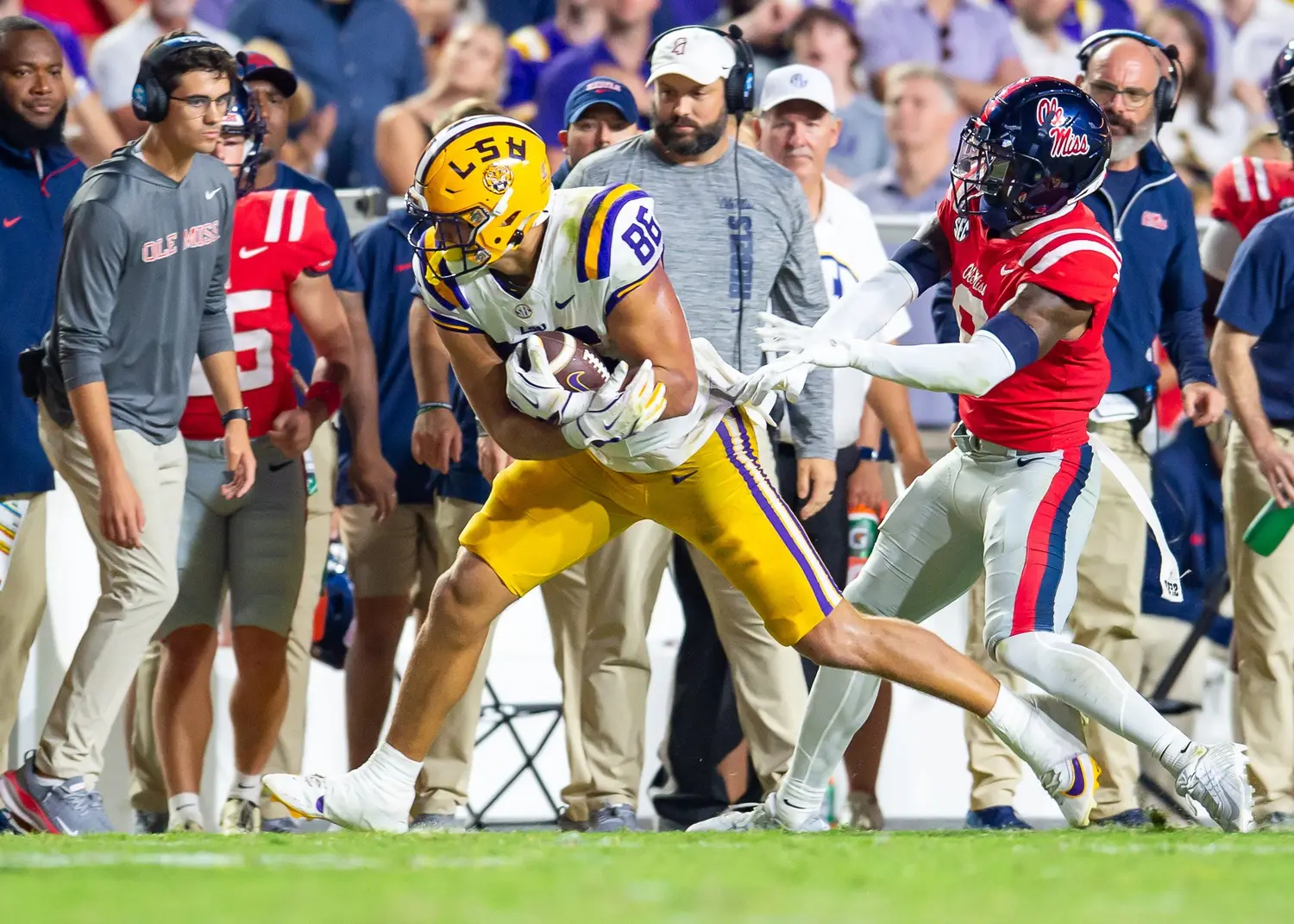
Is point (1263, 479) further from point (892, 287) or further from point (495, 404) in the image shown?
point (495, 404)

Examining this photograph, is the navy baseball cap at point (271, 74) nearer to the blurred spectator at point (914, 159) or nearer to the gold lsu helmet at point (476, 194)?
the gold lsu helmet at point (476, 194)

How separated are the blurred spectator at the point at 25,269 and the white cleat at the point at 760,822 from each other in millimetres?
1992

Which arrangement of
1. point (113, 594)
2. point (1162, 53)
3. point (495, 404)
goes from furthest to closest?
point (1162, 53) < point (113, 594) < point (495, 404)

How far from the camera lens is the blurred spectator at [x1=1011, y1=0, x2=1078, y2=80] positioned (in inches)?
366

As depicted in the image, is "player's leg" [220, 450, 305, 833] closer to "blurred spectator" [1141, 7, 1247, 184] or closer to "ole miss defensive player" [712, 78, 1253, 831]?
"ole miss defensive player" [712, 78, 1253, 831]

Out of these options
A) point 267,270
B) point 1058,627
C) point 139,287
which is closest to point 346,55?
point 267,270

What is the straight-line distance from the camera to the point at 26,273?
527 cm

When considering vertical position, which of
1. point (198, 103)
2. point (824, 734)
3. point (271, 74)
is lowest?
point (824, 734)

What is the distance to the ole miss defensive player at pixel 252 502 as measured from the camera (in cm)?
525

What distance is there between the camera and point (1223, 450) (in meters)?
6.51

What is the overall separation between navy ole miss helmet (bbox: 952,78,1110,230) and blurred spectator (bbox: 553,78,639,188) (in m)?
1.63

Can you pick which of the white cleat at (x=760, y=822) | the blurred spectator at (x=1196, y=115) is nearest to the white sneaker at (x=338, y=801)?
the white cleat at (x=760, y=822)

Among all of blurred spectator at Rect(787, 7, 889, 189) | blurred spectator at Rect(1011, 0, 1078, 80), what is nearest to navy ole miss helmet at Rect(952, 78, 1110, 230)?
blurred spectator at Rect(787, 7, 889, 189)

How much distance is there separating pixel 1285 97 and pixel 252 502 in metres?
3.39
